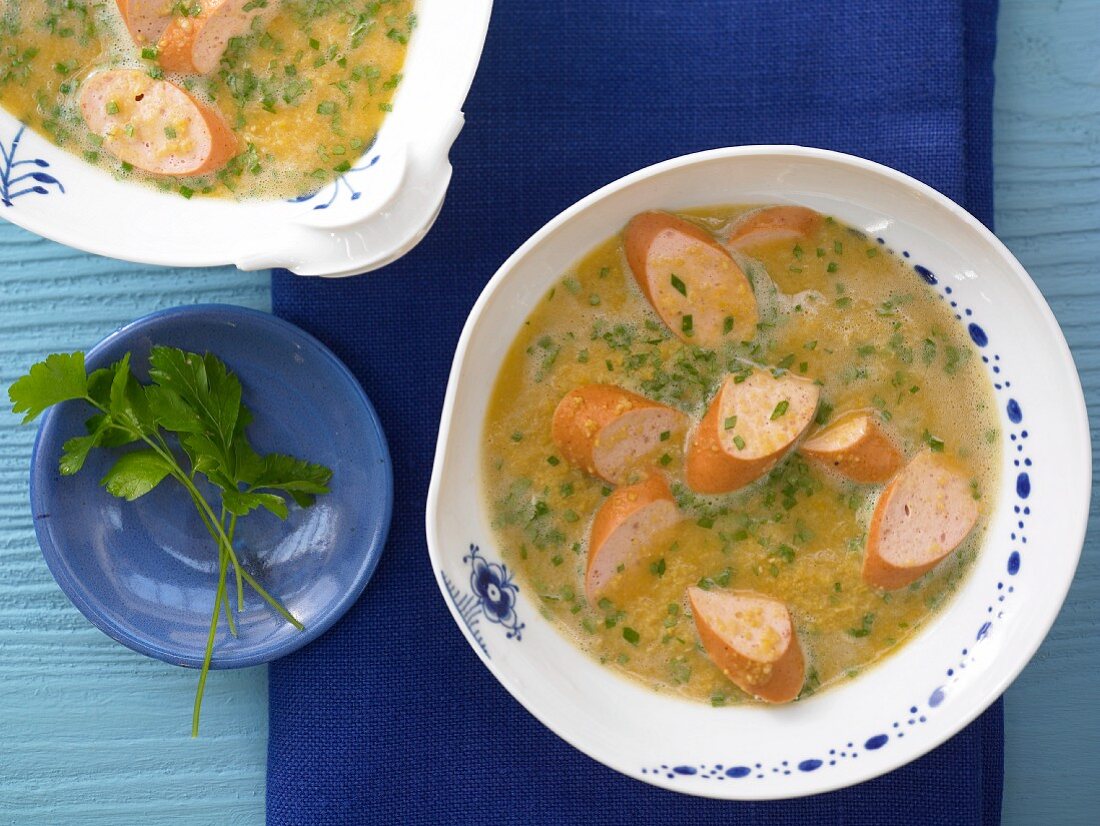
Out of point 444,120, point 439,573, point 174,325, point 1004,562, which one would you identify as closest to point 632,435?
point 439,573

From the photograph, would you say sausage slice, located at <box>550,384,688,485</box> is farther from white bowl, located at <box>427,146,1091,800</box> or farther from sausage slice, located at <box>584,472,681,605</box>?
white bowl, located at <box>427,146,1091,800</box>

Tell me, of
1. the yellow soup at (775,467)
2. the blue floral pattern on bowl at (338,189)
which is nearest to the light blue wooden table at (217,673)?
the blue floral pattern on bowl at (338,189)

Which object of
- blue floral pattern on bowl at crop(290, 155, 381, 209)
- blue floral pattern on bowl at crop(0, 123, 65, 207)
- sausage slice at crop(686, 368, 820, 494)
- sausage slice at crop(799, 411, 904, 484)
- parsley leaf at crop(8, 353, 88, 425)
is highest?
blue floral pattern on bowl at crop(0, 123, 65, 207)

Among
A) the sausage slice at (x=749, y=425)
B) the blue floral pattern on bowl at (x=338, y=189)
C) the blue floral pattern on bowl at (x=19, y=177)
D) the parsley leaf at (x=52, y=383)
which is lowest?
the sausage slice at (x=749, y=425)

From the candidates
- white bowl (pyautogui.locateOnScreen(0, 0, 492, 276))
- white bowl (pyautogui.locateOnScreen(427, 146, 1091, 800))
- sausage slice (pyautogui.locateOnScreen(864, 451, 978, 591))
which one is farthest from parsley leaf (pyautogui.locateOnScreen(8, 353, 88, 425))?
sausage slice (pyautogui.locateOnScreen(864, 451, 978, 591))

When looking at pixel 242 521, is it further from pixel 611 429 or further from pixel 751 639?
pixel 751 639

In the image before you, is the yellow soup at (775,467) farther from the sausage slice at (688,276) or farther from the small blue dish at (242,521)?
the small blue dish at (242,521)

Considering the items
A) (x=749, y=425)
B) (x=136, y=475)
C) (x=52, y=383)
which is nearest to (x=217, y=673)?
(x=136, y=475)
